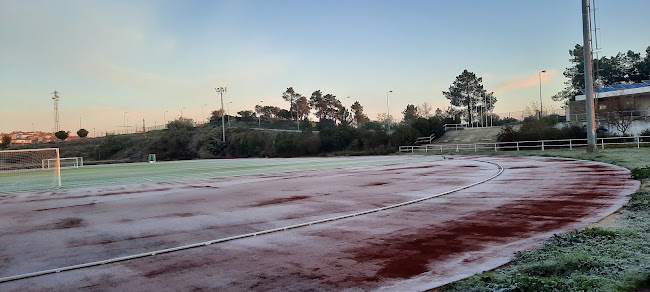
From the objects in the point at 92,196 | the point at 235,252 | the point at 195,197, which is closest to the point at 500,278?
the point at 235,252

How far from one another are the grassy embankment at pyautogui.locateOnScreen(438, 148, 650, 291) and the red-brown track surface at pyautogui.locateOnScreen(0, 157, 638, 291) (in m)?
A: 0.36

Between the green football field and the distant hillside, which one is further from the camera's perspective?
the distant hillside

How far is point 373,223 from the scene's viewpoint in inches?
328

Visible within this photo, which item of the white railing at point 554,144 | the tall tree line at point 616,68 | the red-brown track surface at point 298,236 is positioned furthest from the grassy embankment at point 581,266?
the tall tree line at point 616,68

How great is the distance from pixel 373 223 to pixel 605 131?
4417cm

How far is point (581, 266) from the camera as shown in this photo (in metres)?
4.54

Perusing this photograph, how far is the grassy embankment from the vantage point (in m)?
4.00

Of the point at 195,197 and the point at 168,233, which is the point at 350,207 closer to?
the point at 168,233

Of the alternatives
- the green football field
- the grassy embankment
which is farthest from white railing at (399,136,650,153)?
the grassy embankment

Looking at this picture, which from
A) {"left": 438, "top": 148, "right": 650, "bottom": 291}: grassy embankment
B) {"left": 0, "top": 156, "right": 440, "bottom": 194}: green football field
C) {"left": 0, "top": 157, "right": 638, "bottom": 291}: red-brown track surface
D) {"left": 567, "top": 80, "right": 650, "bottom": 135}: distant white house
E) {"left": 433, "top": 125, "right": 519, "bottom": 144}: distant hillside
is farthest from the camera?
{"left": 433, "top": 125, "right": 519, "bottom": 144}: distant hillside

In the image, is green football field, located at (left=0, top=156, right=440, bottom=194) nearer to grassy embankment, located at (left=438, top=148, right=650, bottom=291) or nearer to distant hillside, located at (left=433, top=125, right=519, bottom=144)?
distant hillside, located at (left=433, top=125, right=519, bottom=144)

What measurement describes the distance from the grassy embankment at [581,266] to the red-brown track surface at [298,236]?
1.17 feet

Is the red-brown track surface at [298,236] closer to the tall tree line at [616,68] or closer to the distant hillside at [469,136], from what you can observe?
the distant hillside at [469,136]

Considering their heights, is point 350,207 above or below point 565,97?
below
